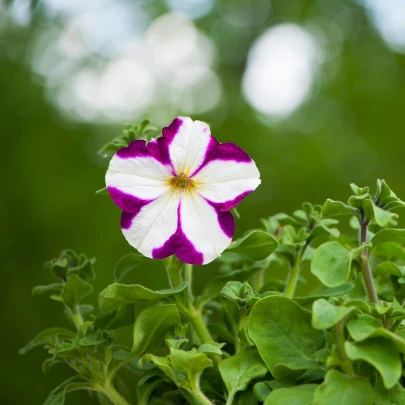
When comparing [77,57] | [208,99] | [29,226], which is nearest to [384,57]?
[208,99]

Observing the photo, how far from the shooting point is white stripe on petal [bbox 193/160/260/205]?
1.71ft

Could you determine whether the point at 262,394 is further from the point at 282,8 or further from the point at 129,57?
the point at 282,8

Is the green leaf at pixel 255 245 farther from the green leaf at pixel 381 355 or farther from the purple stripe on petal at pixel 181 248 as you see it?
the green leaf at pixel 381 355

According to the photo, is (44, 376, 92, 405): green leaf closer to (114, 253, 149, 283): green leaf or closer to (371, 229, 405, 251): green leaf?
(114, 253, 149, 283): green leaf

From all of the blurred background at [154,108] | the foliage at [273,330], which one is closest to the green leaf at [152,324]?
the foliage at [273,330]

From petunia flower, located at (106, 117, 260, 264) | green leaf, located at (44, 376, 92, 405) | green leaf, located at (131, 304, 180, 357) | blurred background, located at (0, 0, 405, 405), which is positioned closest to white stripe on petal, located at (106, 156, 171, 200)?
petunia flower, located at (106, 117, 260, 264)

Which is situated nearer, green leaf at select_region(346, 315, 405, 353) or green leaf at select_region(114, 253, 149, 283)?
green leaf at select_region(346, 315, 405, 353)

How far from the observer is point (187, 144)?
532mm

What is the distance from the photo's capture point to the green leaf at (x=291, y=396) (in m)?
0.42

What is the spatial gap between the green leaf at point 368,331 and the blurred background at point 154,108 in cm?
111

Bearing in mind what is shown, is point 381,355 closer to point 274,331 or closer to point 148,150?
point 274,331

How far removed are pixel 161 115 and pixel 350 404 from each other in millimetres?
1826

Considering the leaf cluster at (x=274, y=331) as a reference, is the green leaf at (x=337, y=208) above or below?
above

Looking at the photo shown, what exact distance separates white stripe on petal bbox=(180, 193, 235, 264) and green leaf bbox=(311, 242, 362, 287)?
94 millimetres
